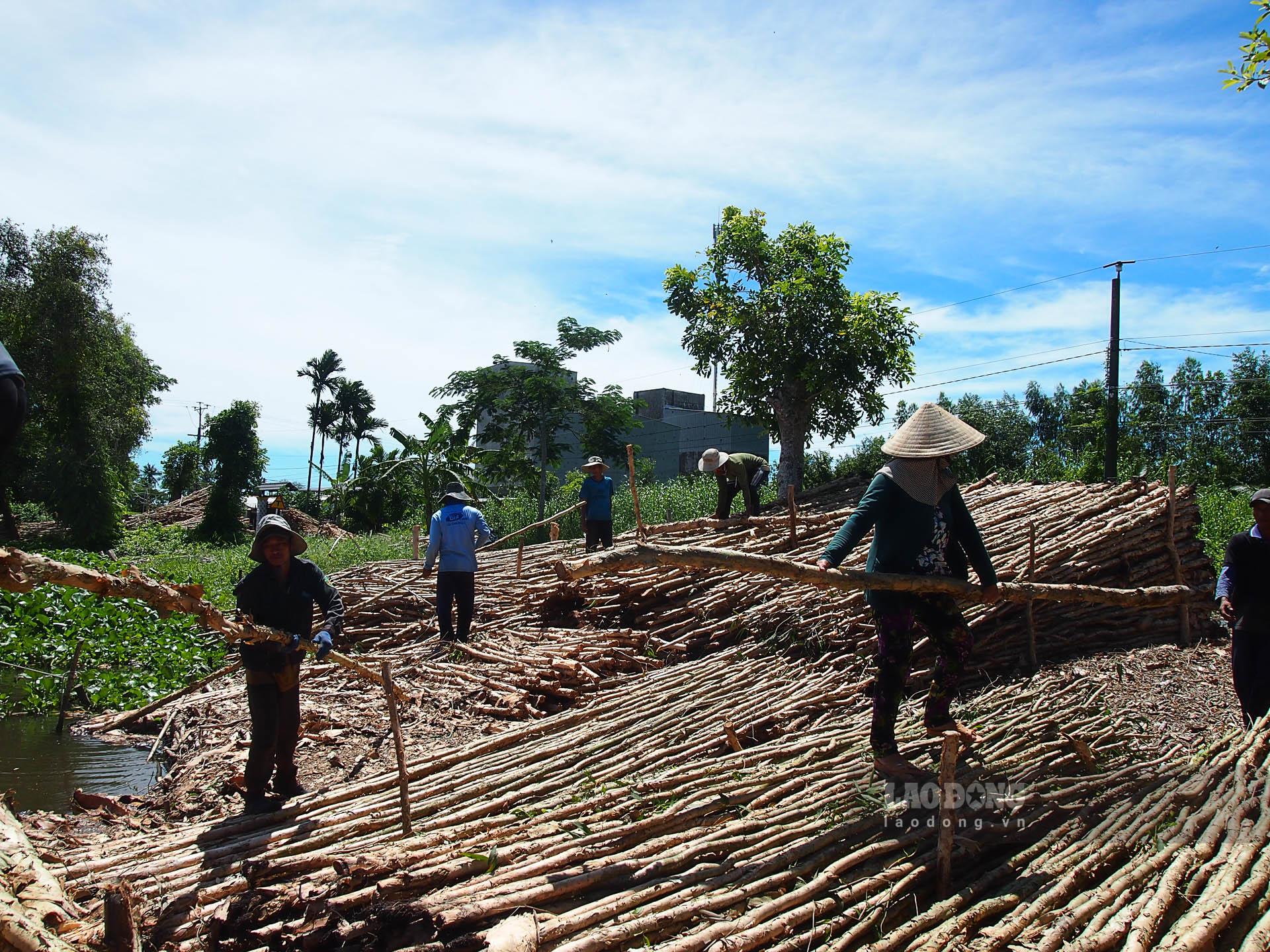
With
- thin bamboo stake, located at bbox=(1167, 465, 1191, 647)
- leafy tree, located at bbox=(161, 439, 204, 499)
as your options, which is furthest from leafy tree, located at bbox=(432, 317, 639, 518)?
leafy tree, located at bbox=(161, 439, 204, 499)

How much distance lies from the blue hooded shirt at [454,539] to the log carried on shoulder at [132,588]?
2747 millimetres

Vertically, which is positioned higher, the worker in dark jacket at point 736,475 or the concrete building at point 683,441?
the concrete building at point 683,441

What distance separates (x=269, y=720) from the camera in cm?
393

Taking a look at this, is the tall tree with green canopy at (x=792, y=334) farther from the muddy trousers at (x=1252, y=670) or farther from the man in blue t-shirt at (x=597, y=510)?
the muddy trousers at (x=1252, y=670)

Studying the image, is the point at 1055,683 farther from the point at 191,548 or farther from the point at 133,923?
the point at 191,548

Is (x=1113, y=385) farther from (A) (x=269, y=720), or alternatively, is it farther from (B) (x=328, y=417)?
(B) (x=328, y=417)

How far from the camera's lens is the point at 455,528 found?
6.81 meters

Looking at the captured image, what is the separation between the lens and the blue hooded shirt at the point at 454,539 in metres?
6.81

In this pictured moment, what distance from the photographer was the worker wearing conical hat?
3.48 m

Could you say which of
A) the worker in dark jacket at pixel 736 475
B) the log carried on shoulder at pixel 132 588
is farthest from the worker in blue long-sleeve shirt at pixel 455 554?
the log carried on shoulder at pixel 132 588

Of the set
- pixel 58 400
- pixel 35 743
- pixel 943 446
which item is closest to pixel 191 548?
pixel 58 400

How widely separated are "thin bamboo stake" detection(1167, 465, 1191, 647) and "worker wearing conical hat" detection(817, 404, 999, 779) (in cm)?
302

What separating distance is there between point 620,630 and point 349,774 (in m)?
2.51

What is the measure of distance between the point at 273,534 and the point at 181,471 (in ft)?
130
